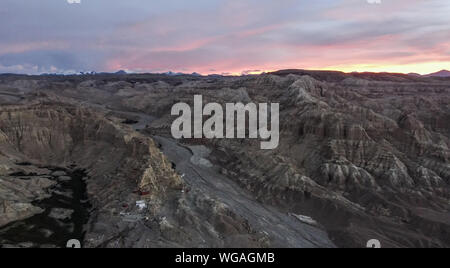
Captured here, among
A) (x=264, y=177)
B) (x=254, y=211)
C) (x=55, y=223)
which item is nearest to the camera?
(x=55, y=223)

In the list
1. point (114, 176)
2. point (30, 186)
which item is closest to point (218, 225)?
point (114, 176)

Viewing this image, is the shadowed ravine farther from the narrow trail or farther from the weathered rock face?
the narrow trail

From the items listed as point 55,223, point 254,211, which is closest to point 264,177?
point 254,211

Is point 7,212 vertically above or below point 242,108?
below

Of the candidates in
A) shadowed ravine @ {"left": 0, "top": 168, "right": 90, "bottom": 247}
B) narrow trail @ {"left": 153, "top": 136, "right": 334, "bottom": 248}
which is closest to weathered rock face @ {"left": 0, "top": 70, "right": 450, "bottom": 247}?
narrow trail @ {"left": 153, "top": 136, "right": 334, "bottom": 248}

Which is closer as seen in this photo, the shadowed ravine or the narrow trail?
the shadowed ravine

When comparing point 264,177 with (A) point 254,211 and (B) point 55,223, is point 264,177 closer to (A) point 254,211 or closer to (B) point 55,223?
(A) point 254,211
